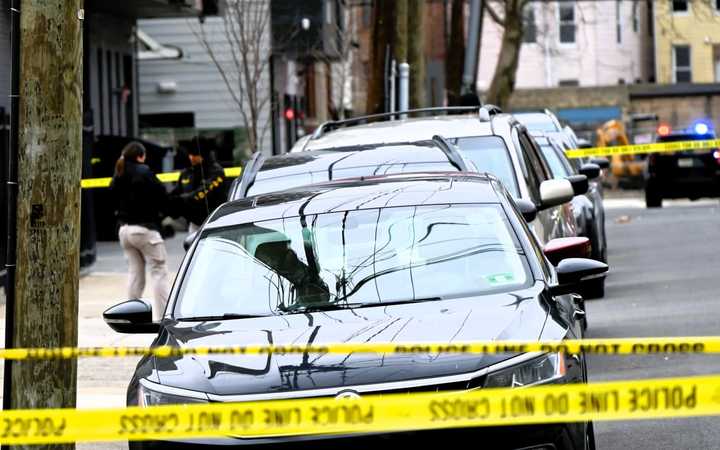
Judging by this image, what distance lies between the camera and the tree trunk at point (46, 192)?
6852 millimetres

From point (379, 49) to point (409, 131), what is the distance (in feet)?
50.4

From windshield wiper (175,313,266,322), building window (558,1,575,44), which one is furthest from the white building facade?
windshield wiper (175,313,266,322)

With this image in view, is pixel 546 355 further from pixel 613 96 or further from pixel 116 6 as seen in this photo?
pixel 613 96

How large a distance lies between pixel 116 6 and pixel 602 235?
14613 millimetres

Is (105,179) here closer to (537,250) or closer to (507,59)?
(537,250)

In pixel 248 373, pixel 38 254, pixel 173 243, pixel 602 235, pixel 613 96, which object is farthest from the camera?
pixel 613 96

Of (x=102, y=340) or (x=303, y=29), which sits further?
(x=303, y=29)

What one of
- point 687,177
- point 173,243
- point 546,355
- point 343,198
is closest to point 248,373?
point 546,355

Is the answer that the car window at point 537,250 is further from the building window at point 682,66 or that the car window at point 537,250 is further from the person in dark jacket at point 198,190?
the building window at point 682,66

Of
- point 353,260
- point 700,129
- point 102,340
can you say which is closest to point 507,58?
point 700,129

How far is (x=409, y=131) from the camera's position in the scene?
11.9 m

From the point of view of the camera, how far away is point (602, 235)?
53.5ft

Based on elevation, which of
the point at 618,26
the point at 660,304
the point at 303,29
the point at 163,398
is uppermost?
the point at 618,26

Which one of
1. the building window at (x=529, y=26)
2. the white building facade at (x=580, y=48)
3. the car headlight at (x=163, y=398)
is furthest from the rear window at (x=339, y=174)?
the white building facade at (x=580, y=48)
